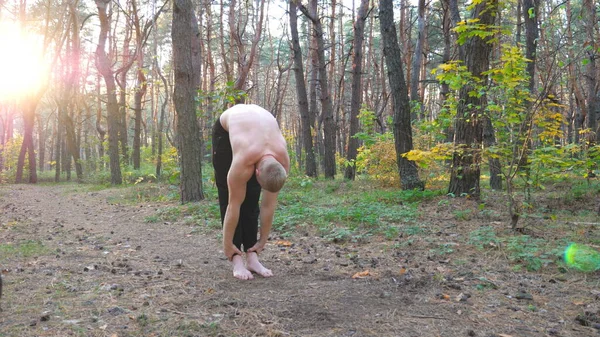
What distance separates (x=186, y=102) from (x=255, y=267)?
5.43 meters

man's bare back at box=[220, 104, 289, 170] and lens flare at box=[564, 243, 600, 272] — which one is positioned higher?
man's bare back at box=[220, 104, 289, 170]

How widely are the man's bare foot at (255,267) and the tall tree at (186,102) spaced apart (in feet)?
16.1

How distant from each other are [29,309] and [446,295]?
9.82 feet

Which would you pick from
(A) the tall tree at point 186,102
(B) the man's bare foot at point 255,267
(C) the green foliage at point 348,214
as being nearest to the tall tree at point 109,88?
(A) the tall tree at point 186,102

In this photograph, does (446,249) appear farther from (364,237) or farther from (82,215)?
(82,215)

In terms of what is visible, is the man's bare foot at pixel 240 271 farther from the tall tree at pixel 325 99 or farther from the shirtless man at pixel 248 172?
the tall tree at pixel 325 99

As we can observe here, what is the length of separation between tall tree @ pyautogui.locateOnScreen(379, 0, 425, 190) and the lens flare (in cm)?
430

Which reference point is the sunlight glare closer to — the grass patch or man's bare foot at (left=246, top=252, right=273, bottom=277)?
the grass patch

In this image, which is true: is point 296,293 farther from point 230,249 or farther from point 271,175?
point 271,175

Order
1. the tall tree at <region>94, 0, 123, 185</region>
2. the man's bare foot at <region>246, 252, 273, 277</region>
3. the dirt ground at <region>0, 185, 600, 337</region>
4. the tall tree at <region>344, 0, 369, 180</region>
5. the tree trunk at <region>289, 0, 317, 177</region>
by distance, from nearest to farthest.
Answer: the dirt ground at <region>0, 185, 600, 337</region> → the man's bare foot at <region>246, 252, 273, 277</region> → the tall tree at <region>344, 0, 369, 180</region> → the tree trunk at <region>289, 0, 317, 177</region> → the tall tree at <region>94, 0, 123, 185</region>

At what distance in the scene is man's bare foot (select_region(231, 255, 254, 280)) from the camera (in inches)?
138

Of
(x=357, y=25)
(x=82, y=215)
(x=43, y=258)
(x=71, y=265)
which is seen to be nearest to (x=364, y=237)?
(x=71, y=265)

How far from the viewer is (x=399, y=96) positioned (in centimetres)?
803

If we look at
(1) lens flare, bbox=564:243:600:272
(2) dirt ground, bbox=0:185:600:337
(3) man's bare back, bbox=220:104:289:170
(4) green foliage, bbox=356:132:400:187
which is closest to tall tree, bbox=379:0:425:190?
(4) green foliage, bbox=356:132:400:187
